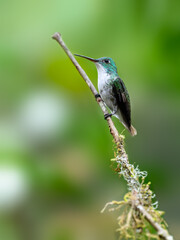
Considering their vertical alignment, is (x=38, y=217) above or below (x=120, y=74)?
below

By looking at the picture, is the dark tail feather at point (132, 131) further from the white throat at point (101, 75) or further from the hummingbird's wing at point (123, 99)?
the white throat at point (101, 75)

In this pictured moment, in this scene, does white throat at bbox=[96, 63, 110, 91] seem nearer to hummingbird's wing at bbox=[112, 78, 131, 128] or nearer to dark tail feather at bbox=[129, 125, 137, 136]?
hummingbird's wing at bbox=[112, 78, 131, 128]

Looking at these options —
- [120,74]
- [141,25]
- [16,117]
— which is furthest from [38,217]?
[141,25]

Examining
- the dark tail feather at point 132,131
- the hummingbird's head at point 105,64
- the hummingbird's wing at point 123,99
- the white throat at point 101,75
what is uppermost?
the hummingbird's head at point 105,64

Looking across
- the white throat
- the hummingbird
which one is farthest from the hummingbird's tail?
the white throat

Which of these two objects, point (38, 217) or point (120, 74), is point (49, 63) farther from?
point (38, 217)

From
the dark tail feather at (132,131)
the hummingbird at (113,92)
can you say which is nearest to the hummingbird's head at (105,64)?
the hummingbird at (113,92)

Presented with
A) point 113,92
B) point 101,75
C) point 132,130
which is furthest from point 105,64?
point 132,130
